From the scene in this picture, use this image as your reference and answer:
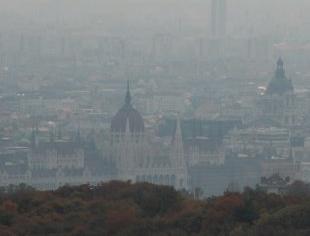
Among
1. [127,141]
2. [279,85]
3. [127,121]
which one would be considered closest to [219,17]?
[279,85]

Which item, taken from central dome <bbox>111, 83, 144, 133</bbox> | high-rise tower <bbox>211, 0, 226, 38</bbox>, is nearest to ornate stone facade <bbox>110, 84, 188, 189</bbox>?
central dome <bbox>111, 83, 144, 133</bbox>

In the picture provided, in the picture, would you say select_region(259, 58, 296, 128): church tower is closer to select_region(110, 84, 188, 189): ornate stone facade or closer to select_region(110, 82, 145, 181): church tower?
select_region(110, 84, 188, 189): ornate stone facade

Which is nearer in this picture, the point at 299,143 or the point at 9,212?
the point at 9,212

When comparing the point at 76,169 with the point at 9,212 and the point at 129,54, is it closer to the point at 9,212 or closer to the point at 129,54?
the point at 9,212

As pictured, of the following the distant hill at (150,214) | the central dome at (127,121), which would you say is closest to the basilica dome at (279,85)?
the central dome at (127,121)

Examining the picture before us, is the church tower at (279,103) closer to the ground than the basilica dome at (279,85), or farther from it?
closer to the ground

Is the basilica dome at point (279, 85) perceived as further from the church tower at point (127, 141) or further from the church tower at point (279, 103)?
the church tower at point (127, 141)

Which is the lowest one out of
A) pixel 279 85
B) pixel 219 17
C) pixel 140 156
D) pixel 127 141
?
pixel 140 156

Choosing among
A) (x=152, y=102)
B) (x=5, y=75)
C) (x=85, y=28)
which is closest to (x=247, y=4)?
(x=85, y=28)

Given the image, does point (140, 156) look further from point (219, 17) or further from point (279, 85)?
point (219, 17)
